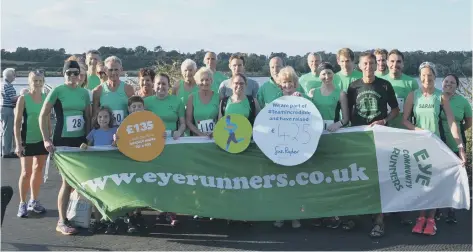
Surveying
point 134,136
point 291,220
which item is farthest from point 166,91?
point 291,220

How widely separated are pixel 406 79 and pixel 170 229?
3.51 m

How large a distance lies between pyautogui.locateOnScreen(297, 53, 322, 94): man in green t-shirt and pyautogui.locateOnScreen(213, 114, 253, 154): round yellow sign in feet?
5.31

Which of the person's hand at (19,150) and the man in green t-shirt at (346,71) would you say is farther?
the man in green t-shirt at (346,71)

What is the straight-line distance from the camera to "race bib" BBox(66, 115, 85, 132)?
18.1ft

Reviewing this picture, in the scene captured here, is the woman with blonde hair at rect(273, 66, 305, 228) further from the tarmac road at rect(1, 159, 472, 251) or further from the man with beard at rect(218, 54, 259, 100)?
the man with beard at rect(218, 54, 259, 100)

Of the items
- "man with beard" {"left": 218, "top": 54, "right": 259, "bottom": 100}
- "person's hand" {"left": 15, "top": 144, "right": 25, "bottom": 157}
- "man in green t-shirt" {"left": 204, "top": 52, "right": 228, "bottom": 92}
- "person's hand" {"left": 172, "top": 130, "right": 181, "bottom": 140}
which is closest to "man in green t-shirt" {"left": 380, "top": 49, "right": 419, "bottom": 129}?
"man with beard" {"left": 218, "top": 54, "right": 259, "bottom": 100}

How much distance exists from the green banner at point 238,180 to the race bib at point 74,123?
31cm

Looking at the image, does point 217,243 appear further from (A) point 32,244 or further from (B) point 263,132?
(A) point 32,244

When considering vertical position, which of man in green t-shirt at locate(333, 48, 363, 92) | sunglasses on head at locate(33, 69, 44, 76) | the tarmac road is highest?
man in green t-shirt at locate(333, 48, 363, 92)

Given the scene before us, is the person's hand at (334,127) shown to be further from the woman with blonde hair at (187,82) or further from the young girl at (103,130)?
the young girl at (103,130)

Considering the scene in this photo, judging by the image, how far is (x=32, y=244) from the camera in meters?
5.16

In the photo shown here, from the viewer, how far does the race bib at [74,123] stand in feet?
18.1

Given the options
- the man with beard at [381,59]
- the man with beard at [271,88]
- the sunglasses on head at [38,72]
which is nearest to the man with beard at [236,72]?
the man with beard at [271,88]

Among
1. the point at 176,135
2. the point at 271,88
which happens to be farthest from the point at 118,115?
the point at 271,88
